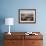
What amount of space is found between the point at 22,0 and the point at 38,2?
0.56 metres

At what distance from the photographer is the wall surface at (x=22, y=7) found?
4.41m

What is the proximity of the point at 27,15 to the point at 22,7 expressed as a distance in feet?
1.07

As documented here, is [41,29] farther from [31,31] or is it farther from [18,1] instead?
[18,1]

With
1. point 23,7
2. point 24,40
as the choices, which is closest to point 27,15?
point 23,7

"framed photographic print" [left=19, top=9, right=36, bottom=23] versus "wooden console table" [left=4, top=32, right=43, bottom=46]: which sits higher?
"framed photographic print" [left=19, top=9, right=36, bottom=23]

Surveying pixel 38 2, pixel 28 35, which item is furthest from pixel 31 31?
pixel 38 2

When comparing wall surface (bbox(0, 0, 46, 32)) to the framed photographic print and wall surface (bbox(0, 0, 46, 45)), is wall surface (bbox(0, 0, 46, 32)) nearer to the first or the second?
wall surface (bbox(0, 0, 46, 45))

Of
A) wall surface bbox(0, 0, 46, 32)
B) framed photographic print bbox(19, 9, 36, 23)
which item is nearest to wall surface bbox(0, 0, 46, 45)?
wall surface bbox(0, 0, 46, 32)

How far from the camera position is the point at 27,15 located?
14.5 feet

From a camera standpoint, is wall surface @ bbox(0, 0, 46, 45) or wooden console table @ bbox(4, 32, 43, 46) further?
wall surface @ bbox(0, 0, 46, 45)

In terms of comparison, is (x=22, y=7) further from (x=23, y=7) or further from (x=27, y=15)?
(x=27, y=15)

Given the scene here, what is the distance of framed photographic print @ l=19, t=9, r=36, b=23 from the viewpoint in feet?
14.5

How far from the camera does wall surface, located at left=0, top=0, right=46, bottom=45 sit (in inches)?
173

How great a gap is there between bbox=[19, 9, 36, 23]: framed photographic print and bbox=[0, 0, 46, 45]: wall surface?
10cm
